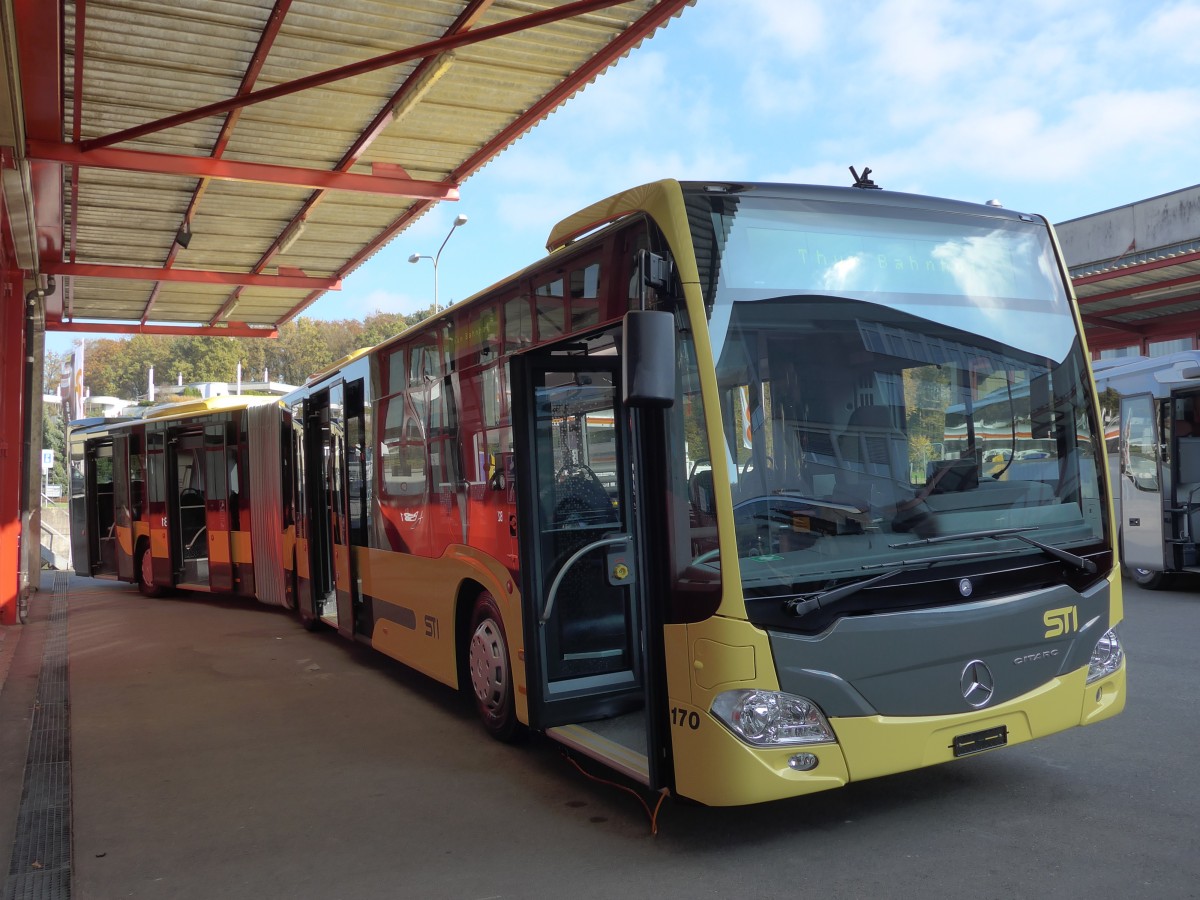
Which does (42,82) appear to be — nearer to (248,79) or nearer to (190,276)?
(248,79)

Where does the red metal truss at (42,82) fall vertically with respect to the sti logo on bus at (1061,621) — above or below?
above

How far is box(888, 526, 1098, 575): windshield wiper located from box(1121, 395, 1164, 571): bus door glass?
327 inches

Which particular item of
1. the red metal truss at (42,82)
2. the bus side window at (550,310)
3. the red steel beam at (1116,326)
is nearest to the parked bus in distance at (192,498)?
the red metal truss at (42,82)

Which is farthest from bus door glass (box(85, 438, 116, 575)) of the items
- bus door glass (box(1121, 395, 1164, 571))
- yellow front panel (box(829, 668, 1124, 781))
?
yellow front panel (box(829, 668, 1124, 781))

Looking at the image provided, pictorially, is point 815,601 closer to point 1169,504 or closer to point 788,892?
point 788,892

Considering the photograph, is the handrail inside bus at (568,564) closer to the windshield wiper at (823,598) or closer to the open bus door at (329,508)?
the windshield wiper at (823,598)

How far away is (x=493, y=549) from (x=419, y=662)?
1.91 m

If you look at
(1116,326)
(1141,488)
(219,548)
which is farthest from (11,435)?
(1116,326)

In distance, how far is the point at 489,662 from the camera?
6.52 meters

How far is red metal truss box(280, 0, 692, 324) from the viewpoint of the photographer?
9.07 m

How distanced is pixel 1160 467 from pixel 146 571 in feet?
47.8

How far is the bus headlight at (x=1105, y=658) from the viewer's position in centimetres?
489

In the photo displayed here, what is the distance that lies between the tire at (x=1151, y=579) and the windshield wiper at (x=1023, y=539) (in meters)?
8.49

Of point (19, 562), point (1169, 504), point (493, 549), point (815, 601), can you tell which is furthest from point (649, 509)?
point (19, 562)
